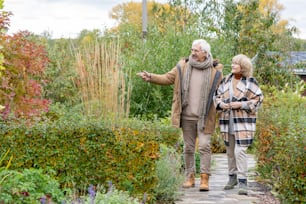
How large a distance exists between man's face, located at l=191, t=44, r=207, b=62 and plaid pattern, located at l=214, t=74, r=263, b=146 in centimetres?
45

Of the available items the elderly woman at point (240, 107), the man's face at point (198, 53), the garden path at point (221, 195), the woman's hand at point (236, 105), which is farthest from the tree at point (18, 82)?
the woman's hand at point (236, 105)

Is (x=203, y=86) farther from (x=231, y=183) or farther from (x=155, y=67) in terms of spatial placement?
(x=155, y=67)

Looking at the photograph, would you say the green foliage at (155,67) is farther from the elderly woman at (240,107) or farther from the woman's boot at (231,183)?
the elderly woman at (240,107)

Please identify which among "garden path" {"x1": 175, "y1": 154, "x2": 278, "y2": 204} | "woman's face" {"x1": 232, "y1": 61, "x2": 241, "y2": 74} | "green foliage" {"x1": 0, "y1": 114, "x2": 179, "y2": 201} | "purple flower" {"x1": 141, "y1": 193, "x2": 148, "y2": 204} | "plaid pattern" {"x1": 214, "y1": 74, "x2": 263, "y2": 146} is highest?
"woman's face" {"x1": 232, "y1": 61, "x2": 241, "y2": 74}

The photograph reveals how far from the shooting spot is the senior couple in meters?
8.11

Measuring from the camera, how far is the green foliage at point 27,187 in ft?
20.4

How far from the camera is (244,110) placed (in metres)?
8.09

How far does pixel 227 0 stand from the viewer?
18.0 metres

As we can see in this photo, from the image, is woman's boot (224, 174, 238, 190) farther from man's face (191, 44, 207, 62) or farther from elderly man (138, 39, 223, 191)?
man's face (191, 44, 207, 62)

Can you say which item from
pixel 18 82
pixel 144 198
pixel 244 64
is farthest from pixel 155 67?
pixel 144 198

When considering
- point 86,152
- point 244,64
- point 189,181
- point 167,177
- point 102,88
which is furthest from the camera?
point 102,88

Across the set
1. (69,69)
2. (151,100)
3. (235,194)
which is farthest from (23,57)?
(69,69)

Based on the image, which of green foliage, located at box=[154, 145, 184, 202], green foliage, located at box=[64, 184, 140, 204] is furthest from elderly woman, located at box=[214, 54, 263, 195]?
green foliage, located at box=[64, 184, 140, 204]

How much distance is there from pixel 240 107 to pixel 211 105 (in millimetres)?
491
